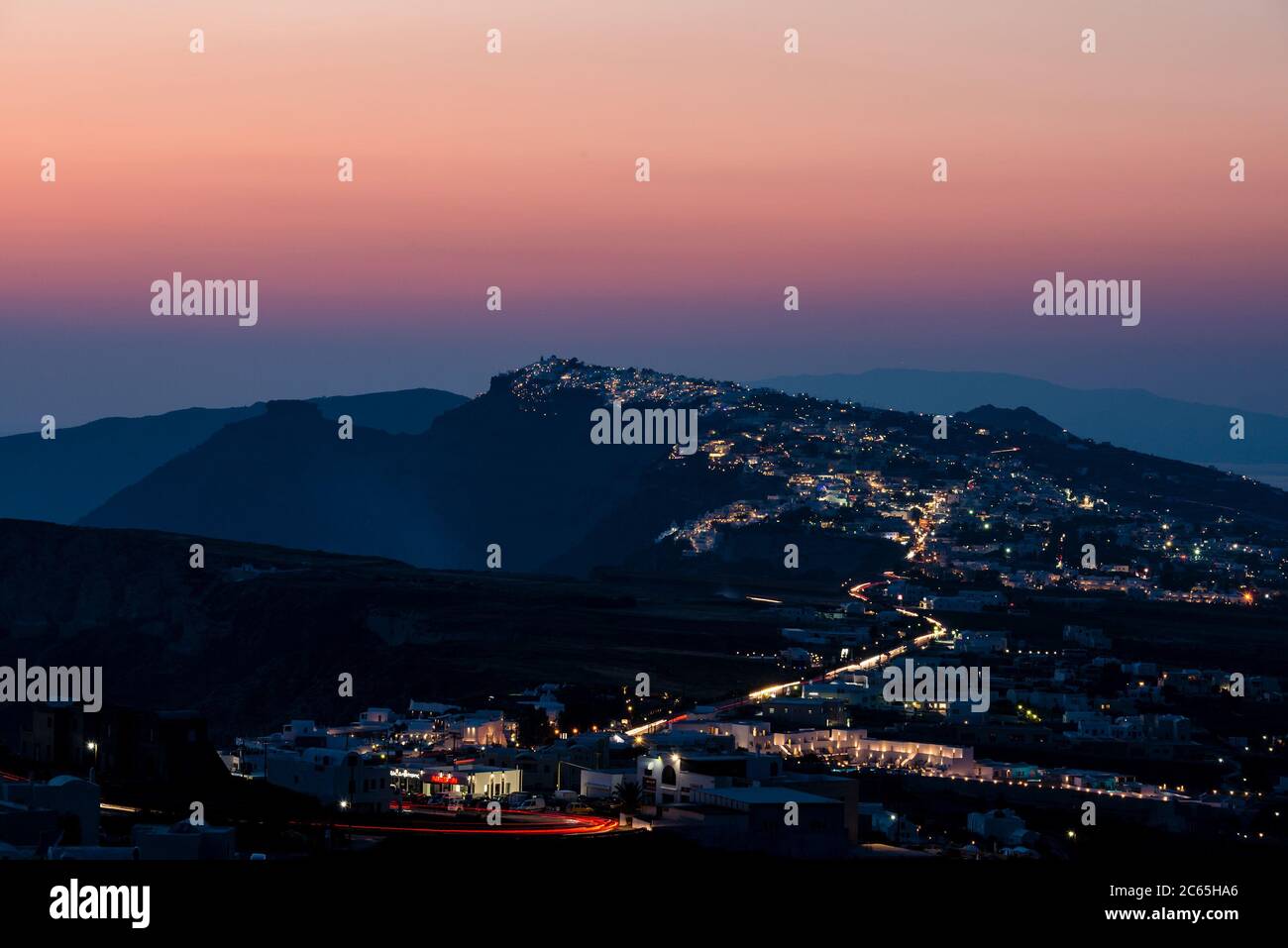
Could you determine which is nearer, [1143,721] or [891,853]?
[891,853]

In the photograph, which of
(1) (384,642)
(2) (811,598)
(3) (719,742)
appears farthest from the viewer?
(2) (811,598)

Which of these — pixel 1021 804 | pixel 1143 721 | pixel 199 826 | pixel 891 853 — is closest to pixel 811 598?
pixel 1143 721

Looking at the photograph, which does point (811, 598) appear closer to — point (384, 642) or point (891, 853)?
point (384, 642)
